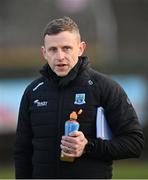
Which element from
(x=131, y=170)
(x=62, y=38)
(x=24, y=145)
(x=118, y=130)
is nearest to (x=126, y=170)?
(x=131, y=170)

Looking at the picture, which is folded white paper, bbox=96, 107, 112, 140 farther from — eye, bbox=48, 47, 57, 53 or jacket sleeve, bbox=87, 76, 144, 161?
eye, bbox=48, 47, 57, 53

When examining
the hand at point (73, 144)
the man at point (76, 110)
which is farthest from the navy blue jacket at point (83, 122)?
Answer: the hand at point (73, 144)

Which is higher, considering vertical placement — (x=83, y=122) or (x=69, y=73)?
(x=69, y=73)

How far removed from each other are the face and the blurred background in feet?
26.6

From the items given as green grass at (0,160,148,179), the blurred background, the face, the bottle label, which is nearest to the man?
the face

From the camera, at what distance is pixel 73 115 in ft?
16.4

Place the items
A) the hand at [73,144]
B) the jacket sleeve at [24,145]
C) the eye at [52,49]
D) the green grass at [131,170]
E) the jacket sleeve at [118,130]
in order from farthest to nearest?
the green grass at [131,170] → the jacket sleeve at [24,145] → the eye at [52,49] → the jacket sleeve at [118,130] → the hand at [73,144]

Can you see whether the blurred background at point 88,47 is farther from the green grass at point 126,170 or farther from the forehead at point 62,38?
the forehead at point 62,38

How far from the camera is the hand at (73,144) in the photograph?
482cm

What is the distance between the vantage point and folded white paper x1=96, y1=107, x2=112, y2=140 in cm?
500

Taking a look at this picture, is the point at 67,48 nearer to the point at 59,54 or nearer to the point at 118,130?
the point at 59,54

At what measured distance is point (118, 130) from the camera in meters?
5.05

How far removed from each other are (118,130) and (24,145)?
664mm

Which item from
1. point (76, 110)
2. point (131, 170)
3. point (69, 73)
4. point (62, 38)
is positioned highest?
point (62, 38)
